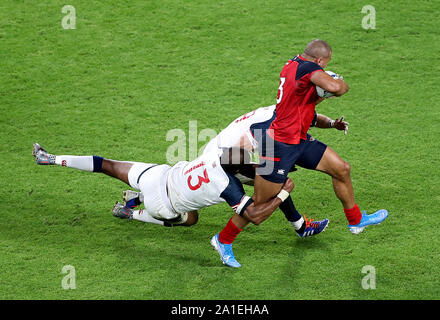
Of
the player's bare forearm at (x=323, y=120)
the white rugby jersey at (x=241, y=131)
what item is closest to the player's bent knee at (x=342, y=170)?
the player's bare forearm at (x=323, y=120)

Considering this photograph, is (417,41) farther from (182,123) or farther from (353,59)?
(182,123)

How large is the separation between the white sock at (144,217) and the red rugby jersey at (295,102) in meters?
1.47

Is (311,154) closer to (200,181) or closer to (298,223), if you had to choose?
(298,223)

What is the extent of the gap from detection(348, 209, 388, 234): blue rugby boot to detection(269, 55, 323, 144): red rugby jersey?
1.00m

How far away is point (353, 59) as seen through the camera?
31.6 feet

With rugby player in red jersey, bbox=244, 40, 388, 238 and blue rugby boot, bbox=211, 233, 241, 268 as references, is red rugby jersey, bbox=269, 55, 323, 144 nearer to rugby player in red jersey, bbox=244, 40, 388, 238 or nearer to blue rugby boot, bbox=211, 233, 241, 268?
rugby player in red jersey, bbox=244, 40, 388, 238

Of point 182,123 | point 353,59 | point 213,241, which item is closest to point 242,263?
point 213,241

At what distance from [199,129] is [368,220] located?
8.87ft

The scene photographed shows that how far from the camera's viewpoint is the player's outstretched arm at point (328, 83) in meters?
5.98

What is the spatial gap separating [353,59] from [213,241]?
4.22 metres

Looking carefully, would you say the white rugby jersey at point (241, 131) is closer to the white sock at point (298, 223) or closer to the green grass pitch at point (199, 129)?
the white sock at point (298, 223)

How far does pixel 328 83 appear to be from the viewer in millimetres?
5984

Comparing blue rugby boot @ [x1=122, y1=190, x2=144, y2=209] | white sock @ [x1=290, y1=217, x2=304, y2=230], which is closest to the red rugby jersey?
white sock @ [x1=290, y1=217, x2=304, y2=230]
